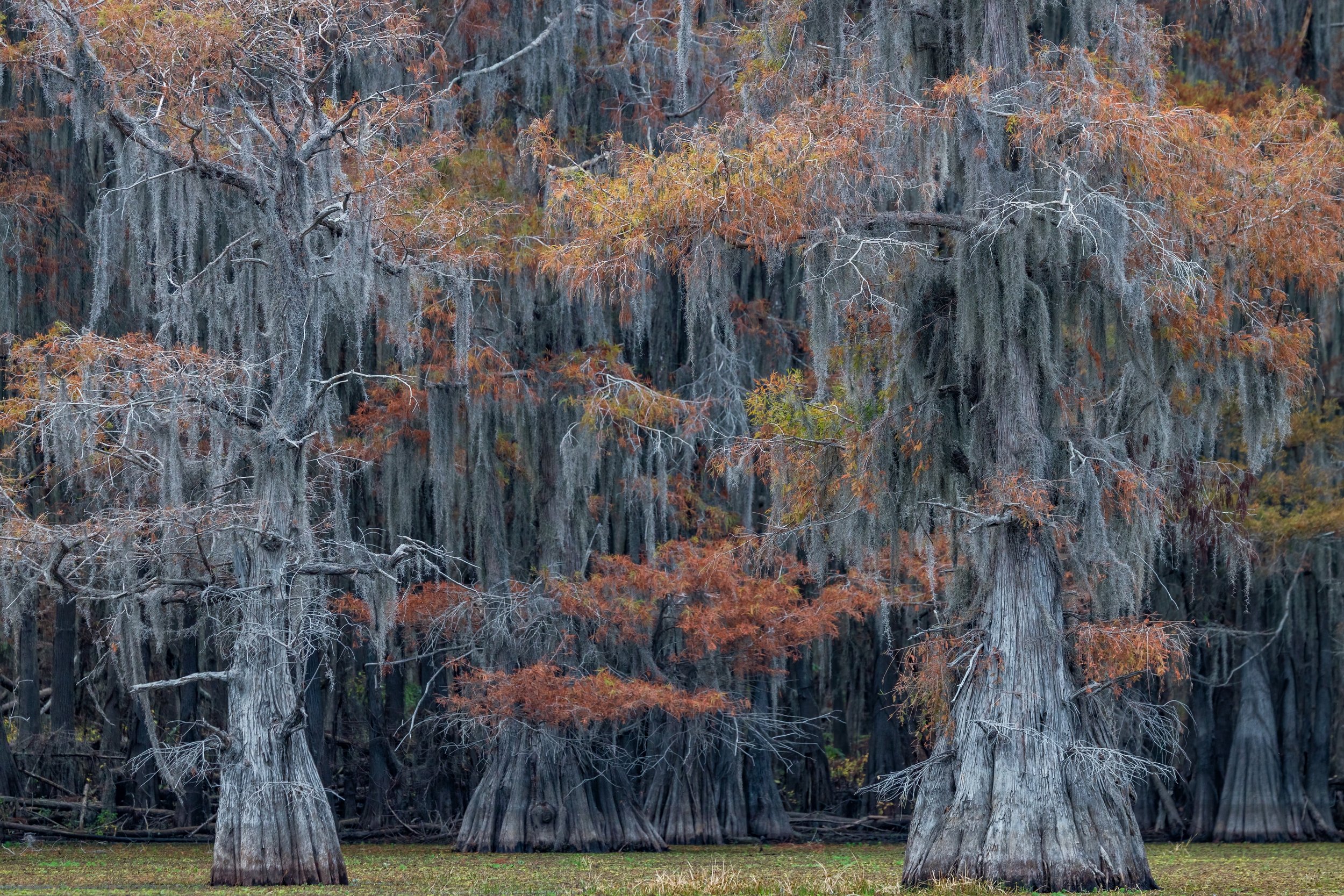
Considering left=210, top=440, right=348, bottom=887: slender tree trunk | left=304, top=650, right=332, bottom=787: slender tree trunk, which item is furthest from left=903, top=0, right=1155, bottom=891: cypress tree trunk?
left=304, top=650, right=332, bottom=787: slender tree trunk

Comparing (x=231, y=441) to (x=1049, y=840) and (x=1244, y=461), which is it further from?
(x=1244, y=461)

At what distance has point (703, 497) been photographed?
65.6 feet

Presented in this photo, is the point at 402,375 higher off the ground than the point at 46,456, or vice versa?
the point at 402,375

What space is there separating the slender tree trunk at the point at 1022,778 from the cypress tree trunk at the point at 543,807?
7495mm

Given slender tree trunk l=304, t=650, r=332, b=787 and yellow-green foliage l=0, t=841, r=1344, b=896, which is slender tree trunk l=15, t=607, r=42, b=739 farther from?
slender tree trunk l=304, t=650, r=332, b=787

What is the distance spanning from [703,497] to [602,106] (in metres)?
5.18

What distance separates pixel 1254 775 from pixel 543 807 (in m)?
9.44

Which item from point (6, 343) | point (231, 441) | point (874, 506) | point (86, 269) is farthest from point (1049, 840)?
point (86, 269)

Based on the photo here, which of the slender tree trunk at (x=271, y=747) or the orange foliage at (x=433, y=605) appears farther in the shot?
the orange foliage at (x=433, y=605)

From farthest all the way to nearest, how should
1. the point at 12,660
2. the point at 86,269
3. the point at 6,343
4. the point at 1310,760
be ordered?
the point at 12,660
the point at 1310,760
the point at 86,269
the point at 6,343

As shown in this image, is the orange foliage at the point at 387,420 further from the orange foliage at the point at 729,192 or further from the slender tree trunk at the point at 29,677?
the orange foliage at the point at 729,192

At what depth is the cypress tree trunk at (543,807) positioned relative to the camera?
18.0 metres

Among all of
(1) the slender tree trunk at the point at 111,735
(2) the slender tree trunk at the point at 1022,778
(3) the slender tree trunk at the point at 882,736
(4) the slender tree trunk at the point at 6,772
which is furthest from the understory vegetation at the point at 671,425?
(3) the slender tree trunk at the point at 882,736

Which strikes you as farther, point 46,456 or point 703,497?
point 703,497
